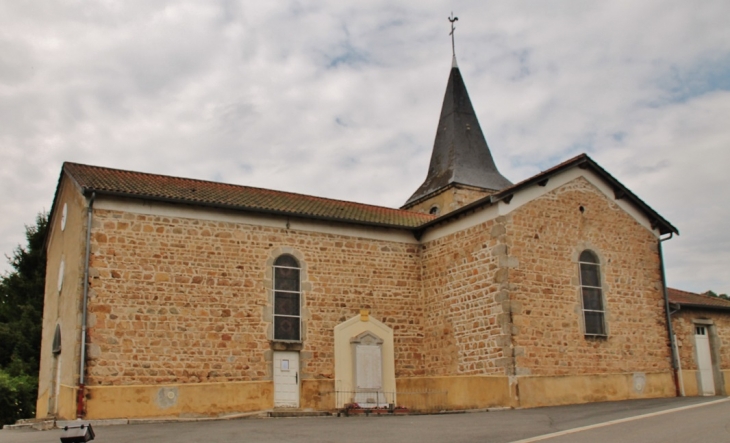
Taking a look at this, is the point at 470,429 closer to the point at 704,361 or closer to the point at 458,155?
the point at 704,361

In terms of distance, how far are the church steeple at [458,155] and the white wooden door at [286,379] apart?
1064 centimetres

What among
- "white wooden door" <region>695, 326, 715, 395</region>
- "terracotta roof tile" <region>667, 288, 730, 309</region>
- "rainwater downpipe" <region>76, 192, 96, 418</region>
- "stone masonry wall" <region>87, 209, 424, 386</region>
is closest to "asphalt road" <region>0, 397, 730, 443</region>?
"rainwater downpipe" <region>76, 192, 96, 418</region>

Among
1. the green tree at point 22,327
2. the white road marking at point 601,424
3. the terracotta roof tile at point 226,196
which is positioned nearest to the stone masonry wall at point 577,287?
the white road marking at point 601,424

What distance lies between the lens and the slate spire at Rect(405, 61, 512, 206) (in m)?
26.8

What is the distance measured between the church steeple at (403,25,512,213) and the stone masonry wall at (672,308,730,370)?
8840mm

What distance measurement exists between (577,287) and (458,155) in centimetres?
1070

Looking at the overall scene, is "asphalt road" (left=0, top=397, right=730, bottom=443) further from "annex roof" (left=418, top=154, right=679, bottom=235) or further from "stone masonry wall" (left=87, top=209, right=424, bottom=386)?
"annex roof" (left=418, top=154, right=679, bottom=235)

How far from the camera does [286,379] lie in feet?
55.9

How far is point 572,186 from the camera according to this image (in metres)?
18.3

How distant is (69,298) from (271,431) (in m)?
7.32

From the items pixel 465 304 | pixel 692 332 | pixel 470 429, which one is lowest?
pixel 470 429

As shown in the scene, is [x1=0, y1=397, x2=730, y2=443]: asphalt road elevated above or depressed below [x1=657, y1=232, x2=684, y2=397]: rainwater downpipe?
below

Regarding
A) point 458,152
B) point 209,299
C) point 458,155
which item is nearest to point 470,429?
point 209,299

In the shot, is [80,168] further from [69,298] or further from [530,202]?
[530,202]
